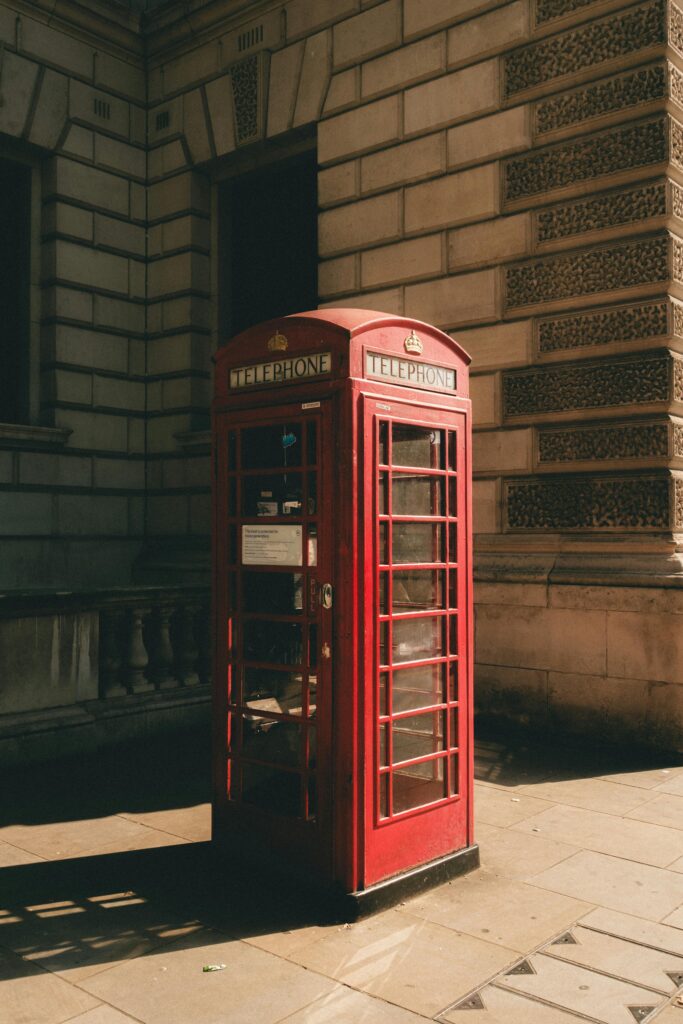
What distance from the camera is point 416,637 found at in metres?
4.14

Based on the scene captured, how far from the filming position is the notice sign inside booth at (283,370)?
12.8 feet

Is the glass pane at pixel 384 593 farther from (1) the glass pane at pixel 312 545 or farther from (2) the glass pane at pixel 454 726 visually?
(2) the glass pane at pixel 454 726

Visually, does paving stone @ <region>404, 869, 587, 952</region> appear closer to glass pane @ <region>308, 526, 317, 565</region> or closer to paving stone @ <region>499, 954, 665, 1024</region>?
paving stone @ <region>499, 954, 665, 1024</region>

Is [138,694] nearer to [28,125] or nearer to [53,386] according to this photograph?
[53,386]

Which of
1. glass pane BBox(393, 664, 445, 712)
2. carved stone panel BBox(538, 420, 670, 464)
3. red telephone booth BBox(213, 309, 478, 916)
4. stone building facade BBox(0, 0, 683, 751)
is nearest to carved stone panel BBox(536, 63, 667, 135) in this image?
stone building facade BBox(0, 0, 683, 751)

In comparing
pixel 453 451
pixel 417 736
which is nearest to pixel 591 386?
pixel 453 451

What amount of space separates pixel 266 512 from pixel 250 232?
7783 mm

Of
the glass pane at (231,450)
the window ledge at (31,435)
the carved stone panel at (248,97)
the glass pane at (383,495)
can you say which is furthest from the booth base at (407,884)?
the carved stone panel at (248,97)

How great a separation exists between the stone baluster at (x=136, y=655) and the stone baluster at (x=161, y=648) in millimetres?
143

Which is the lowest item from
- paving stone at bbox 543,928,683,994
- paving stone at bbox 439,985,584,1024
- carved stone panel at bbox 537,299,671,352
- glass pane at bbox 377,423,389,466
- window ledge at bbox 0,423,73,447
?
paving stone at bbox 543,928,683,994

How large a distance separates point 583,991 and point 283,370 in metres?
2.74

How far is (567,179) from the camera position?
298 inches

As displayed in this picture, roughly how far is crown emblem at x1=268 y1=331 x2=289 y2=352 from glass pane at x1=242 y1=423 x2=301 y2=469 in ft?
1.14

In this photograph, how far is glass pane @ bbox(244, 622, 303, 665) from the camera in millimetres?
4070
